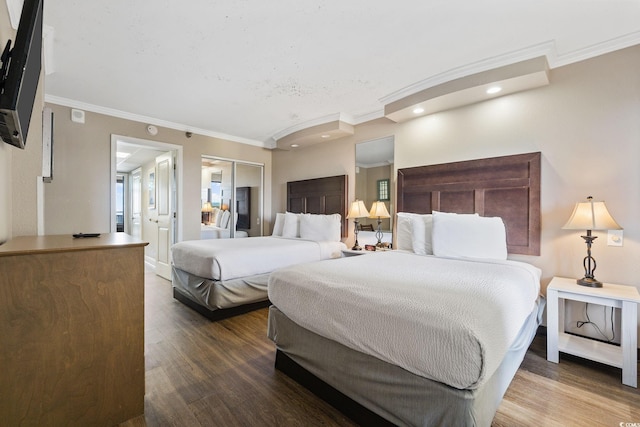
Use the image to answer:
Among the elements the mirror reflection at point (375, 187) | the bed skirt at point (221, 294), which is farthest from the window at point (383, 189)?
the bed skirt at point (221, 294)

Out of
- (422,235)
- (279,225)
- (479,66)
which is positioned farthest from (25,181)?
(479,66)

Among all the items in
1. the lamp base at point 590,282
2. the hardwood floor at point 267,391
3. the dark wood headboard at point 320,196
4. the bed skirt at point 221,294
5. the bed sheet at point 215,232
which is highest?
the dark wood headboard at point 320,196

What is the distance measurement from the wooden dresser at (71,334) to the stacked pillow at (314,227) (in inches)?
109

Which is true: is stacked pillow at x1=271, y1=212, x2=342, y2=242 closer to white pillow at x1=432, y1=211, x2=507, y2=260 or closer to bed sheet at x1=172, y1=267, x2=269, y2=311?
bed sheet at x1=172, y1=267, x2=269, y2=311

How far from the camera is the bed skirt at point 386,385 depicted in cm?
112

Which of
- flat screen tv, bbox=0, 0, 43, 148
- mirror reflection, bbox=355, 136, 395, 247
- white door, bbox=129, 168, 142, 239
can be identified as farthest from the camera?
white door, bbox=129, 168, 142, 239

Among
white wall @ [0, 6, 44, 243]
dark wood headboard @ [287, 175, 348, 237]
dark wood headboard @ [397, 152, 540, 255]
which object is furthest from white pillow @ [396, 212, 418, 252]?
white wall @ [0, 6, 44, 243]

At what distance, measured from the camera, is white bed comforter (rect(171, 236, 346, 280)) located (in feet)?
9.39

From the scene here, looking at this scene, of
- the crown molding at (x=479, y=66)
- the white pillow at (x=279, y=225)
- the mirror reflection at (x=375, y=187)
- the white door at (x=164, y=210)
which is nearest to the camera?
the crown molding at (x=479, y=66)

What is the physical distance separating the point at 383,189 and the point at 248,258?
6.65 ft

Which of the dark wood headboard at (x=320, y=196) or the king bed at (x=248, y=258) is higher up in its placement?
the dark wood headboard at (x=320, y=196)

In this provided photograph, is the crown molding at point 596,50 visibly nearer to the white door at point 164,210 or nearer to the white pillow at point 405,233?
the white pillow at point 405,233

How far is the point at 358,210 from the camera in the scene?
3.81 m

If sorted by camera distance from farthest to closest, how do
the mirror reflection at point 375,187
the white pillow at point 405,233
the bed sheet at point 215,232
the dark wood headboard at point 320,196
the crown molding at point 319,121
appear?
the bed sheet at point 215,232, the dark wood headboard at point 320,196, the crown molding at point 319,121, the mirror reflection at point 375,187, the white pillow at point 405,233
